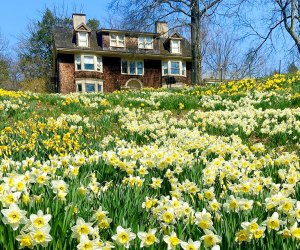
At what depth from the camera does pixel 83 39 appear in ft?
128

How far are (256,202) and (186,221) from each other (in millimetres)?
545

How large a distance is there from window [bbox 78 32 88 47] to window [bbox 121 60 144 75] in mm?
4759

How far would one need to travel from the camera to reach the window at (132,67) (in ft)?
133

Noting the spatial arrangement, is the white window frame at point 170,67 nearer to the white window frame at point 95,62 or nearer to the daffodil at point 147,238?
the white window frame at point 95,62

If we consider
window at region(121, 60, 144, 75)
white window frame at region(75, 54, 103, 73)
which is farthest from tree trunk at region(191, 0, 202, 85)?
white window frame at region(75, 54, 103, 73)

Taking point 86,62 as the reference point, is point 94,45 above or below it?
above

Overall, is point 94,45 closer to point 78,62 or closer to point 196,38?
point 78,62

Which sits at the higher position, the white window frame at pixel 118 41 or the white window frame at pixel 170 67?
the white window frame at pixel 118 41

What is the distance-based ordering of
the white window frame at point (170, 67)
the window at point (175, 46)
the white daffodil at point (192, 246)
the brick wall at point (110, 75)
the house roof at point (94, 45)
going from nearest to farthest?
the white daffodil at point (192, 246)
the house roof at point (94, 45)
the brick wall at point (110, 75)
the white window frame at point (170, 67)
the window at point (175, 46)

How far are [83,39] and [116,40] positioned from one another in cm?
381

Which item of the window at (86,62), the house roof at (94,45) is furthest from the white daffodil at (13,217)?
the window at (86,62)

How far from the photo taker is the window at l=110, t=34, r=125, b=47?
3994 cm

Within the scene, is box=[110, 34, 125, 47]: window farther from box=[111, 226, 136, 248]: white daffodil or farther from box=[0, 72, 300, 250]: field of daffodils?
box=[111, 226, 136, 248]: white daffodil

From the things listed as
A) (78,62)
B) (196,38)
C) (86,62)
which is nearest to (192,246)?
(196,38)
